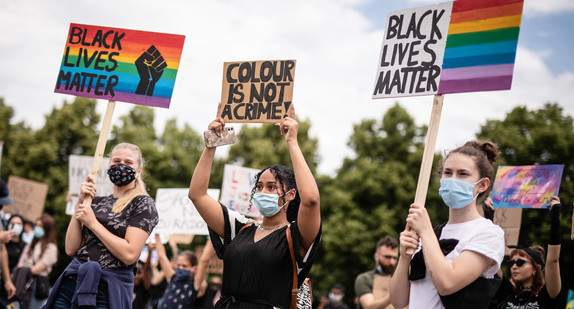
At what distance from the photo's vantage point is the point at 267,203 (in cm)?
387

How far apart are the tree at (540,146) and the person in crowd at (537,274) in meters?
16.1

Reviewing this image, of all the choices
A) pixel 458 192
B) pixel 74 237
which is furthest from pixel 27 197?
pixel 458 192

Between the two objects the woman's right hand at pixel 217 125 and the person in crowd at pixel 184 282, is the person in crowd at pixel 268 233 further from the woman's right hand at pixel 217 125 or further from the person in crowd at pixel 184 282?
the person in crowd at pixel 184 282

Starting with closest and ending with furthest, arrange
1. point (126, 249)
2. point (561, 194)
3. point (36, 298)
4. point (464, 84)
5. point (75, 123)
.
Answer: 1. point (464, 84)
2. point (126, 249)
3. point (36, 298)
4. point (561, 194)
5. point (75, 123)

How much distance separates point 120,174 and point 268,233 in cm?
145

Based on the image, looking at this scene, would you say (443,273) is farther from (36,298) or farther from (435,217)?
(435,217)

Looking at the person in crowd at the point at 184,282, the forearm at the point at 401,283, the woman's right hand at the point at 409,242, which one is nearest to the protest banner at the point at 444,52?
the woman's right hand at the point at 409,242

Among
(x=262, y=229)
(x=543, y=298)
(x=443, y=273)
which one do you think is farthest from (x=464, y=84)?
(x=543, y=298)

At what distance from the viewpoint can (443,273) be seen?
9.91ft

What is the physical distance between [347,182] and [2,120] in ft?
71.2

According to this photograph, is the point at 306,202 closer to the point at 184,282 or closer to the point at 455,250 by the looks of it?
the point at 455,250

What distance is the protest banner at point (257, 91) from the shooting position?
418 cm

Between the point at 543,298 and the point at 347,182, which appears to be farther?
the point at 347,182

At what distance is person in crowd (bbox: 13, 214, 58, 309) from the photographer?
9.48 metres
